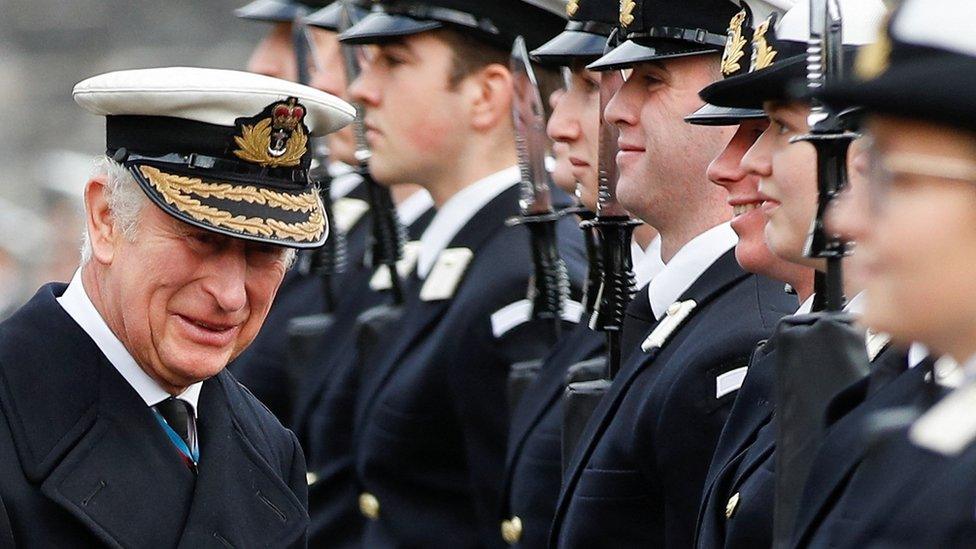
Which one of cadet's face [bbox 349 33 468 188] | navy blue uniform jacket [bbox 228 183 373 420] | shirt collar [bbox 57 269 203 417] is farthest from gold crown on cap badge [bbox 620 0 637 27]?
navy blue uniform jacket [bbox 228 183 373 420]

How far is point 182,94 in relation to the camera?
390 centimetres

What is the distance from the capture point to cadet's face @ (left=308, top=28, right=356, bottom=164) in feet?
28.8

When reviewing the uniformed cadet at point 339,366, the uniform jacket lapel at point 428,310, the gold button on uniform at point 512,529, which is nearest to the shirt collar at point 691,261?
the gold button on uniform at point 512,529

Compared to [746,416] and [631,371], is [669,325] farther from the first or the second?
[746,416]

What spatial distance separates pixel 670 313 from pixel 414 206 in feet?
12.4

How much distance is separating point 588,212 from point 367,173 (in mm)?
2293

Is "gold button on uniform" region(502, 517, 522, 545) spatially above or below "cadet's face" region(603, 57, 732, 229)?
below

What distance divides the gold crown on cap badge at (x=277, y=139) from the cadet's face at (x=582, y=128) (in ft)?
5.08

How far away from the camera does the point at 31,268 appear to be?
1348cm

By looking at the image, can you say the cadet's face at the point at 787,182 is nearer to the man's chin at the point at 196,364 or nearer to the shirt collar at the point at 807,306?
the shirt collar at the point at 807,306

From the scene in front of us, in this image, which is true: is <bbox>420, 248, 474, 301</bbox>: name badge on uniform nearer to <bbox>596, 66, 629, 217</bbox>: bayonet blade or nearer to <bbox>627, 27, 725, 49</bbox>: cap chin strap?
<bbox>596, 66, 629, 217</bbox>: bayonet blade

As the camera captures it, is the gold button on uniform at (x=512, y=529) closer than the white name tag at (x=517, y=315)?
Yes

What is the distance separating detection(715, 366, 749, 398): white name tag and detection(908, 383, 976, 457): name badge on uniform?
194 cm

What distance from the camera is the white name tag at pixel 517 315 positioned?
241 inches
